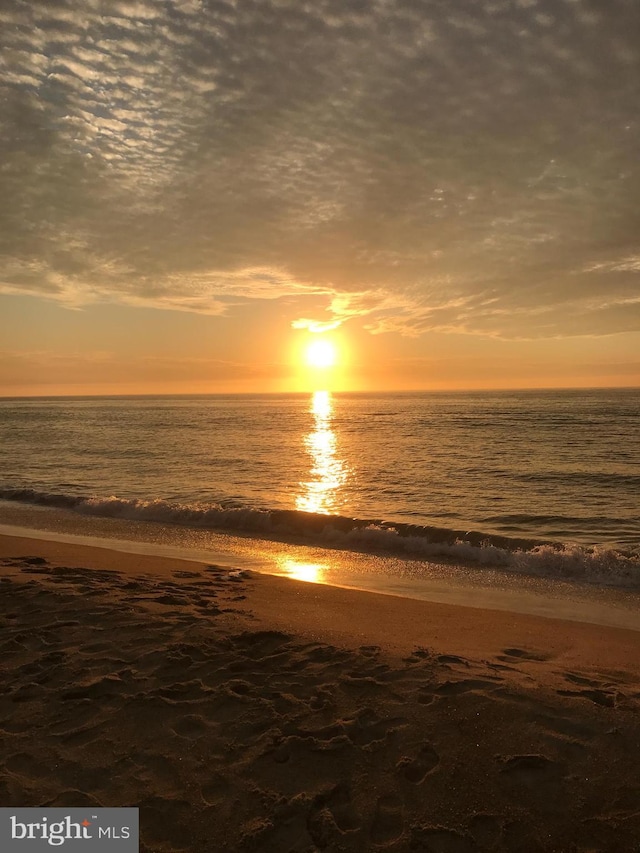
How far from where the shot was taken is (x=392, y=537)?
13.7 metres

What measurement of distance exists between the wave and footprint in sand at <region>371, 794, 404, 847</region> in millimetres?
8213

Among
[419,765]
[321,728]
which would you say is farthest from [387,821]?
[321,728]

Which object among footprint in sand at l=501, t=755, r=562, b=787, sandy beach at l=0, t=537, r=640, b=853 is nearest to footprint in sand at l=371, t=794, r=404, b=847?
sandy beach at l=0, t=537, r=640, b=853

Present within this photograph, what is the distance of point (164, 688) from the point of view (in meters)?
5.30

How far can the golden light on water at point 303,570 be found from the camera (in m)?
10.6

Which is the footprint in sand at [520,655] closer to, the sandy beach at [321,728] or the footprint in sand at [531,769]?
the sandy beach at [321,728]

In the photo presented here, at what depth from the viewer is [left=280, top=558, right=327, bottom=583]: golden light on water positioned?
10.6m

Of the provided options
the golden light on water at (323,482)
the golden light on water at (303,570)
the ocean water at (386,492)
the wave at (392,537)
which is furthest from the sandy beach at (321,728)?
the golden light on water at (323,482)

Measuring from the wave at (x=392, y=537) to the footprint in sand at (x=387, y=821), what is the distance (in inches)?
323

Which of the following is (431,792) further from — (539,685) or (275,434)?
(275,434)

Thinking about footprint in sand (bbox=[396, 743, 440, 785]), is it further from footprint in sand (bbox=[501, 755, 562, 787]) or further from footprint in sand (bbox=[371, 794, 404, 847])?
footprint in sand (bbox=[501, 755, 562, 787])

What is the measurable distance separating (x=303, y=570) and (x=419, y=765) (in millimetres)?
7178

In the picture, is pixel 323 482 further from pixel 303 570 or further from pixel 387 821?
pixel 387 821

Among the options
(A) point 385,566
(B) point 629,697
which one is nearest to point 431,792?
(B) point 629,697
